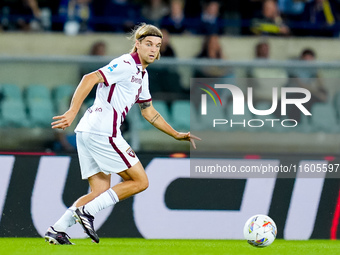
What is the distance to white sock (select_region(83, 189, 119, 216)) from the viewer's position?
7.64m

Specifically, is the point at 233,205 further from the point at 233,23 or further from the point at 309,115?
the point at 233,23

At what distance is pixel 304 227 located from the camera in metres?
9.64

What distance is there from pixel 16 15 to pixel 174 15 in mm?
2722

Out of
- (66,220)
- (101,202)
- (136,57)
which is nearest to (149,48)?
(136,57)

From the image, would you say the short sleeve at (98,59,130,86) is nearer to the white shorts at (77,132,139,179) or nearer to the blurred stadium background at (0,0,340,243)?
the white shorts at (77,132,139,179)

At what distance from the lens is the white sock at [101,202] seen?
25.1 feet

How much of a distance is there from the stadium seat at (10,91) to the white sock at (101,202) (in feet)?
8.94

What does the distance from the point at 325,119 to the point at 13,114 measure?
12.8 feet

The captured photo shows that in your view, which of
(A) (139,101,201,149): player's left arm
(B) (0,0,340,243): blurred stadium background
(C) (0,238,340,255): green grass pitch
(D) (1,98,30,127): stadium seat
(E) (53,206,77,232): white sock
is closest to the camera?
(C) (0,238,340,255): green grass pitch

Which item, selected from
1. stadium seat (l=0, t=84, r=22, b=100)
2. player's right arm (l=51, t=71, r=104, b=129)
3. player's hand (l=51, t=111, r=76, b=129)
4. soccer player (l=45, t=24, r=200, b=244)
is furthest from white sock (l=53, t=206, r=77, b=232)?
stadium seat (l=0, t=84, r=22, b=100)

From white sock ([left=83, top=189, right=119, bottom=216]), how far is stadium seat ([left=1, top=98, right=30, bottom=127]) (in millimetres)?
2531

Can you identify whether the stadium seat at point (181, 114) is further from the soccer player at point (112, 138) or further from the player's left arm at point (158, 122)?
the soccer player at point (112, 138)

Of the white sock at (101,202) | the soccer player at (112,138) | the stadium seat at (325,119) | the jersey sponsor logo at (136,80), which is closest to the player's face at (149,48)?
the soccer player at (112,138)

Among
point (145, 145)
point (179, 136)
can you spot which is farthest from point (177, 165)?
point (179, 136)
